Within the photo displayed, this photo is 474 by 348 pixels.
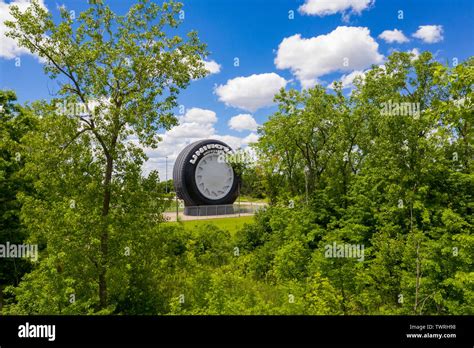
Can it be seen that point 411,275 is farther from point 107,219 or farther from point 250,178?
point 250,178

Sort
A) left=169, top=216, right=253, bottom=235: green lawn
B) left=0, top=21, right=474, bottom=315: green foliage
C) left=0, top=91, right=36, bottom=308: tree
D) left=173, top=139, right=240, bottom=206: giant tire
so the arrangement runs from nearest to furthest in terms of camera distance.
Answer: left=0, top=21, right=474, bottom=315: green foliage < left=0, top=91, right=36, bottom=308: tree < left=169, top=216, right=253, bottom=235: green lawn < left=173, top=139, right=240, bottom=206: giant tire

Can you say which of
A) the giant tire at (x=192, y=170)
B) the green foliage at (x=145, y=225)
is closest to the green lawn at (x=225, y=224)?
the giant tire at (x=192, y=170)

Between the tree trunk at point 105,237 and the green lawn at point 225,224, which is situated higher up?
the tree trunk at point 105,237

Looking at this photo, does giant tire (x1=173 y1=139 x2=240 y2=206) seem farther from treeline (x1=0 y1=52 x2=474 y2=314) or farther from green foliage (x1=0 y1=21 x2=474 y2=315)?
green foliage (x1=0 y1=21 x2=474 y2=315)

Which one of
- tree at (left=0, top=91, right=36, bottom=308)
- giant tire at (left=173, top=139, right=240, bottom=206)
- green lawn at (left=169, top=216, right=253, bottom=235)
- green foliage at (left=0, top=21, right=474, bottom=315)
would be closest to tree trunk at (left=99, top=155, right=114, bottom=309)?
green foliage at (left=0, top=21, right=474, bottom=315)

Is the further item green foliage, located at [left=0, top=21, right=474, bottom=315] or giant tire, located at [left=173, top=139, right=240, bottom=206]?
giant tire, located at [left=173, top=139, right=240, bottom=206]

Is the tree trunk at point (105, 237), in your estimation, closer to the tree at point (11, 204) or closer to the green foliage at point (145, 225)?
the green foliage at point (145, 225)

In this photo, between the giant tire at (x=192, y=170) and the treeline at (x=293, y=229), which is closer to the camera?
the treeline at (x=293, y=229)

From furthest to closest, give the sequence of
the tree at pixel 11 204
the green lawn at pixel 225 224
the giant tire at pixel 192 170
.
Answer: the giant tire at pixel 192 170 → the green lawn at pixel 225 224 → the tree at pixel 11 204
